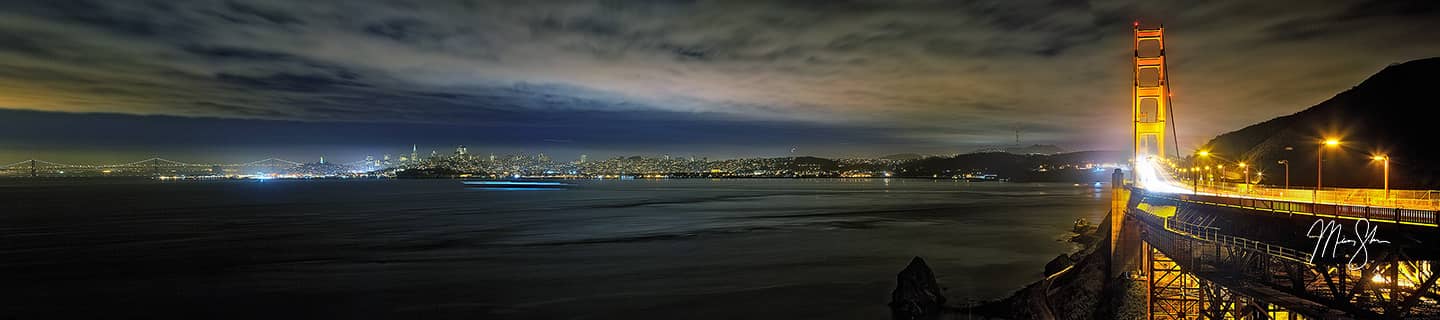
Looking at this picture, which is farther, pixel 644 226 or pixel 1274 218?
pixel 644 226

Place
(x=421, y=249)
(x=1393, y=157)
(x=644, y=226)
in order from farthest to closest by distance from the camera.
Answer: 1. (x=644, y=226)
2. (x=1393, y=157)
3. (x=421, y=249)

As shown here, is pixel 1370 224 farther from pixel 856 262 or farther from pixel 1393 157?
pixel 1393 157

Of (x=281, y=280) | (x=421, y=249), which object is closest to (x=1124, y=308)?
(x=281, y=280)

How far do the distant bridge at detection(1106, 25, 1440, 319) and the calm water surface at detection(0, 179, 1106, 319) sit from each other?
442cm

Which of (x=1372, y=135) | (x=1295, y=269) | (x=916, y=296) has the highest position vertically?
(x=1372, y=135)

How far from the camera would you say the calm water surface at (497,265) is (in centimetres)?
2333

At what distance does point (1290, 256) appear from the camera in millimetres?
16312

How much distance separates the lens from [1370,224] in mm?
18422

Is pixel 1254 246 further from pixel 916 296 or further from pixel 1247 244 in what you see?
pixel 916 296

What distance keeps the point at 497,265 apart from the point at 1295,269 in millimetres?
26524

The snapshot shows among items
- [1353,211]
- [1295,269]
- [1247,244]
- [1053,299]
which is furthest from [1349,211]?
[1053,299]

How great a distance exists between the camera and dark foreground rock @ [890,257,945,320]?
20175mm

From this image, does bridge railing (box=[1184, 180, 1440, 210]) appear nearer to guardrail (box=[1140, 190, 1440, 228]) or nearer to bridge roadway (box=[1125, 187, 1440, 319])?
guardrail (box=[1140, 190, 1440, 228])

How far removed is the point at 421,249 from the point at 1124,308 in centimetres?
3093
